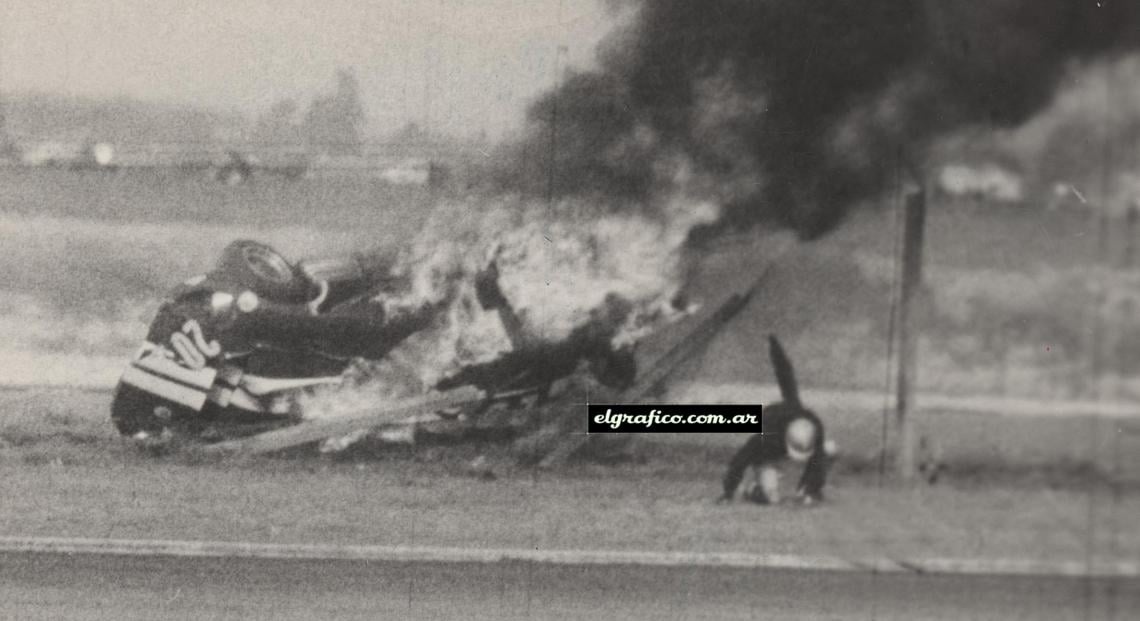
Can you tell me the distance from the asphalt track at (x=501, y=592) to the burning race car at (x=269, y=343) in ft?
2.30

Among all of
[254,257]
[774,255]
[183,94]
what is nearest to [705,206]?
[774,255]

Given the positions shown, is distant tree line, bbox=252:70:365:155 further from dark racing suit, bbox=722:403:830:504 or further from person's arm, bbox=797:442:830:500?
person's arm, bbox=797:442:830:500

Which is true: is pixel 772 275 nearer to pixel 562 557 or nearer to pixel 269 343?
pixel 562 557

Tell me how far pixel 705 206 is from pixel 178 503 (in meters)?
2.91

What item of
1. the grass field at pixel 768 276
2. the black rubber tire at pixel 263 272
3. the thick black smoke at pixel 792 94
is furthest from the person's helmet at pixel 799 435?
the black rubber tire at pixel 263 272

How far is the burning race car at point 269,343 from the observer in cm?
571

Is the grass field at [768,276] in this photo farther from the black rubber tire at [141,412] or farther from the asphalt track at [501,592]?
the asphalt track at [501,592]

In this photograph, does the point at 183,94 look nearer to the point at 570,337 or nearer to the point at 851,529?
the point at 570,337

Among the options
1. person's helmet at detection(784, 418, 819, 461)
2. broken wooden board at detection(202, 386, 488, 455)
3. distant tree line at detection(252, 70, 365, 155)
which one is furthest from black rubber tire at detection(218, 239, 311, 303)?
person's helmet at detection(784, 418, 819, 461)

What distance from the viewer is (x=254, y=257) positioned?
5727 millimetres
